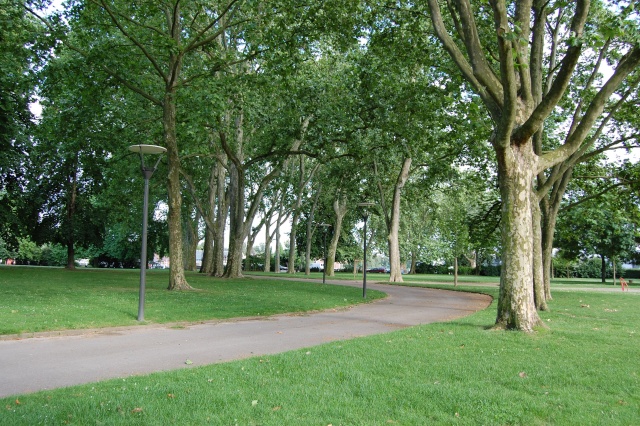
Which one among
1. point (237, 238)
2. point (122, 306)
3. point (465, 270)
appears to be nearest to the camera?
point (122, 306)

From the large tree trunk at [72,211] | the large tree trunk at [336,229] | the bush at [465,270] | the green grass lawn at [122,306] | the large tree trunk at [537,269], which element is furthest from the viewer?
A: the bush at [465,270]

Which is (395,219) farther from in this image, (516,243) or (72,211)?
(72,211)

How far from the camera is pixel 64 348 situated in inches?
340

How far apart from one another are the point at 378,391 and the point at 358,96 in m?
16.6

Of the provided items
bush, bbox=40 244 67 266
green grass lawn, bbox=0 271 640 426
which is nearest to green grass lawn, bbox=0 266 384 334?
green grass lawn, bbox=0 271 640 426

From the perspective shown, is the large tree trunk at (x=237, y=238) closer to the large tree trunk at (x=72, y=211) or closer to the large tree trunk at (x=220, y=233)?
the large tree trunk at (x=220, y=233)

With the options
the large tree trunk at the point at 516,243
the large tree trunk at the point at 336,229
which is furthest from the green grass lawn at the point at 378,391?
the large tree trunk at the point at 336,229

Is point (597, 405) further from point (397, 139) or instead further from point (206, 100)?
point (397, 139)

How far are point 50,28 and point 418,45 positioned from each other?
12176 mm

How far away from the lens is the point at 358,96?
2064 cm

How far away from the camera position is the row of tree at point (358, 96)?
34.3 feet

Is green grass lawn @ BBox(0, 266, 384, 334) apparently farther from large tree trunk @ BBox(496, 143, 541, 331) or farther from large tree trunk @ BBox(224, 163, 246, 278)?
large tree trunk @ BBox(224, 163, 246, 278)

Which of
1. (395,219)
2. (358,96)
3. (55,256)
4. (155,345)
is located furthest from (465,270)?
(155,345)

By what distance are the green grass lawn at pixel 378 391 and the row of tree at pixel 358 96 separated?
11.1 feet
